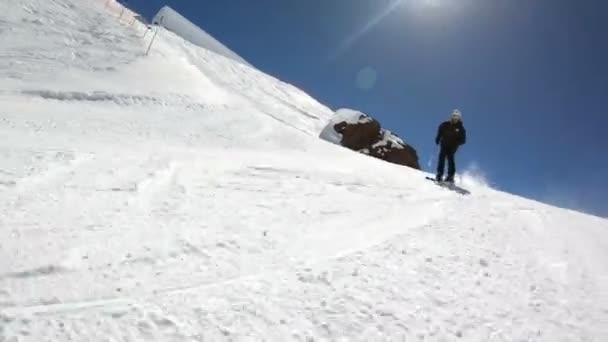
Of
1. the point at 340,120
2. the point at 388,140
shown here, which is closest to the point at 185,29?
the point at 340,120

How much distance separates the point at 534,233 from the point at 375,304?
12.1ft

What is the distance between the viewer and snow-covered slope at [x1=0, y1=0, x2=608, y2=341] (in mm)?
2697

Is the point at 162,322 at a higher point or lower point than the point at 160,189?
lower

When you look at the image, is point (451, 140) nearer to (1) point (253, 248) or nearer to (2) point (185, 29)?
(1) point (253, 248)

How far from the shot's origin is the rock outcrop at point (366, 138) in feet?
62.6

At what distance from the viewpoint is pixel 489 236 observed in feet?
17.2

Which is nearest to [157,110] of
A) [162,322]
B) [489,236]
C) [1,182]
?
[1,182]

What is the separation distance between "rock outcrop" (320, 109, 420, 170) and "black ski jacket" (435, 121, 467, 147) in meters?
8.83

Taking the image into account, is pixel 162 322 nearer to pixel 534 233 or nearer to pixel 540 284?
pixel 540 284

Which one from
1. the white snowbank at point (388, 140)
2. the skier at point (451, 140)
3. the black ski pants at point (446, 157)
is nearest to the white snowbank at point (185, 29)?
the white snowbank at point (388, 140)

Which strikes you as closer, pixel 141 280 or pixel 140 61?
pixel 141 280

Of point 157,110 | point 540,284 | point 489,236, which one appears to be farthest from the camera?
point 157,110

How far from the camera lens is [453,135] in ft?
32.3

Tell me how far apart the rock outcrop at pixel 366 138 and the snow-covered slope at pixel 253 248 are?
9.85 meters
